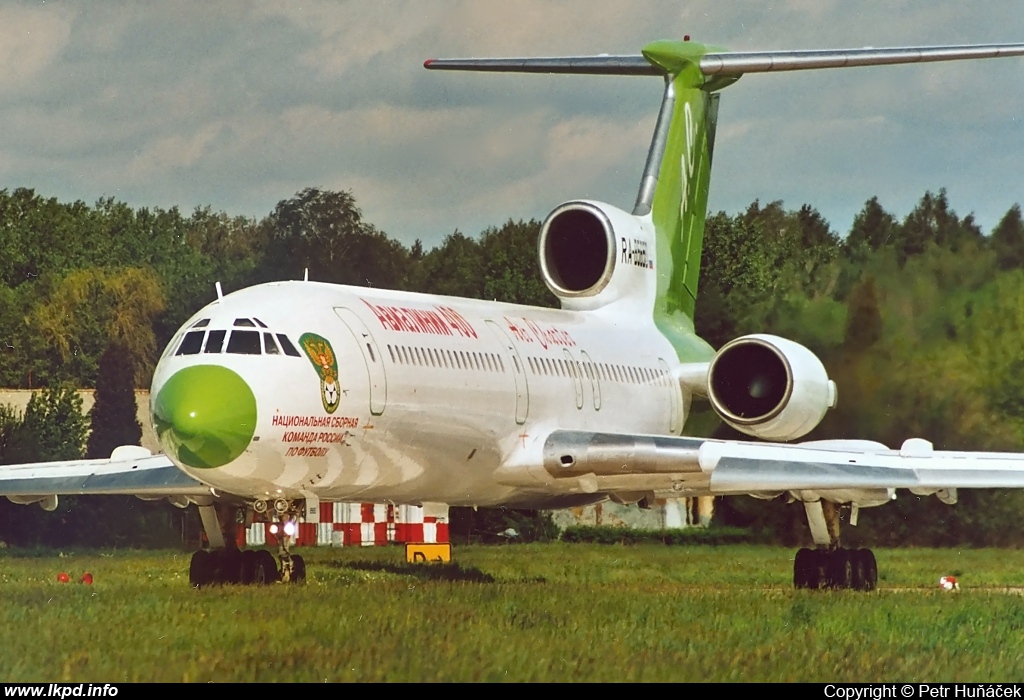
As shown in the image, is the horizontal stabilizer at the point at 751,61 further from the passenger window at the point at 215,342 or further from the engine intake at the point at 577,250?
the passenger window at the point at 215,342

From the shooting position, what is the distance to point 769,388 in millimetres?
19500

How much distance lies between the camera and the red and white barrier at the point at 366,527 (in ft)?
70.2

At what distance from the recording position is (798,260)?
1020 inches

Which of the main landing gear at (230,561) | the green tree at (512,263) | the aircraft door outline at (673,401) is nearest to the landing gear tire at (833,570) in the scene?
the aircraft door outline at (673,401)

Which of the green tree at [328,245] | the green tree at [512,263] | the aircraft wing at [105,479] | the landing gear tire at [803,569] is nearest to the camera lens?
the aircraft wing at [105,479]

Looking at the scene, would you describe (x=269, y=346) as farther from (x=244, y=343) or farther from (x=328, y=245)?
(x=328, y=245)

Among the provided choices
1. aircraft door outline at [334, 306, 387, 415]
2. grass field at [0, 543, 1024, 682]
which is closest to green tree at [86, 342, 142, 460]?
grass field at [0, 543, 1024, 682]

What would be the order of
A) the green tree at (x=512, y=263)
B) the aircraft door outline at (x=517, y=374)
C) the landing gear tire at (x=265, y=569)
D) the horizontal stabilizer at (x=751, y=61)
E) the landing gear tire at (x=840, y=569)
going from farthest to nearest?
the green tree at (x=512, y=263)
the horizontal stabilizer at (x=751, y=61)
the landing gear tire at (x=840, y=569)
the aircraft door outline at (x=517, y=374)
the landing gear tire at (x=265, y=569)

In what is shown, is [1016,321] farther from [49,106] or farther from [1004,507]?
[49,106]

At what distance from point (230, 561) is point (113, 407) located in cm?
621

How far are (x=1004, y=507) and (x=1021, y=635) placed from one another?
36.6ft

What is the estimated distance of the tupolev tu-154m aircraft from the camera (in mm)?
13867

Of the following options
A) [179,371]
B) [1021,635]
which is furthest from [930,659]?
[179,371]

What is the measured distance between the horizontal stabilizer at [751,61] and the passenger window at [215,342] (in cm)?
501
